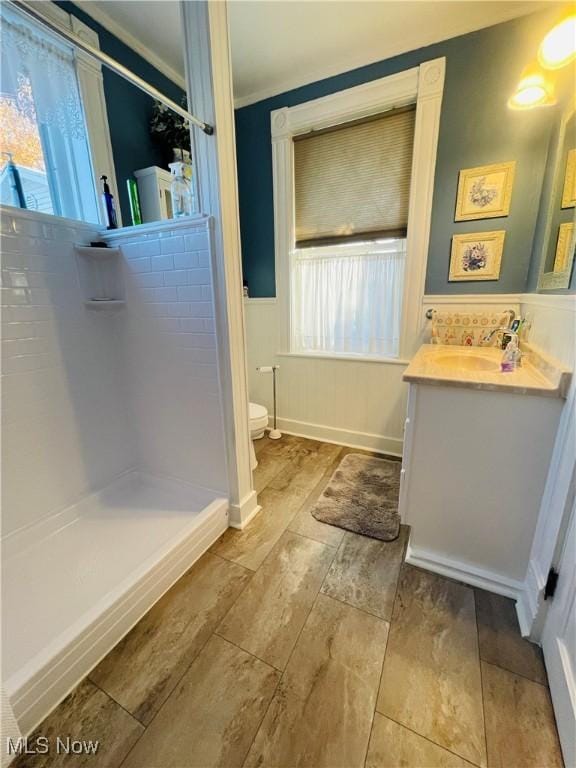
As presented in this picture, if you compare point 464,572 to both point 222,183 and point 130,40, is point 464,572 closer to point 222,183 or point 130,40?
point 222,183

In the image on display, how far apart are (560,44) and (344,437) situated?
2313 millimetres

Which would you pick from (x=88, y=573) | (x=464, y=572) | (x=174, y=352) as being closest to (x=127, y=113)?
(x=174, y=352)

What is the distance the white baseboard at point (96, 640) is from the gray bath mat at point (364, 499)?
74cm

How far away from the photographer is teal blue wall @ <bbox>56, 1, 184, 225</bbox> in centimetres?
182

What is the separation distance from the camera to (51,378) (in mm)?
1531

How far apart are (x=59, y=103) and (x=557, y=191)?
253 centimetres

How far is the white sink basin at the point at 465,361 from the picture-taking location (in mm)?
1606

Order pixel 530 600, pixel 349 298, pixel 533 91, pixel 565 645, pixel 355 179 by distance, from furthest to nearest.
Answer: pixel 349 298 → pixel 355 179 → pixel 533 91 → pixel 530 600 → pixel 565 645

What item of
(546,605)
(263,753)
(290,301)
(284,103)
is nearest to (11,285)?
(290,301)

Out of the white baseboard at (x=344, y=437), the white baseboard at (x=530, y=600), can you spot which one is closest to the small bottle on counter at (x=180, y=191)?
the white baseboard at (x=344, y=437)

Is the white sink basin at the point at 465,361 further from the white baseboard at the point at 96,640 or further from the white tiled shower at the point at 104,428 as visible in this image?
the white baseboard at the point at 96,640

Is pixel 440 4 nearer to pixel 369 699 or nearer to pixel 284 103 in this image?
pixel 284 103

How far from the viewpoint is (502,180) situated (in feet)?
5.86

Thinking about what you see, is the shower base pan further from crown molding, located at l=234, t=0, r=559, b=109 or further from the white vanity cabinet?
crown molding, located at l=234, t=0, r=559, b=109
